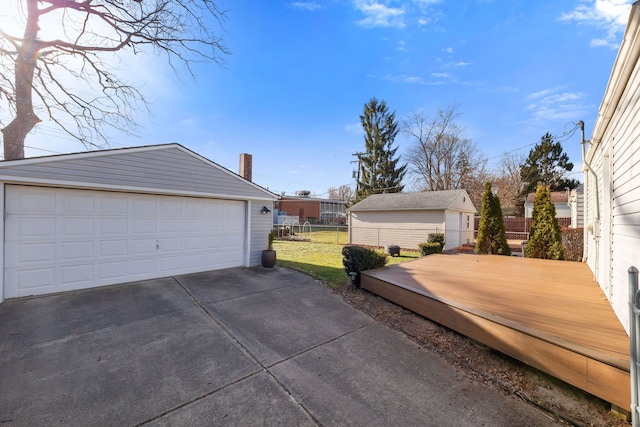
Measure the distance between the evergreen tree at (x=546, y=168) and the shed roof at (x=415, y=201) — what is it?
1829 cm

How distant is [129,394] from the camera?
2.47 metres

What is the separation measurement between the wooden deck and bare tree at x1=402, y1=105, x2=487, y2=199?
2041cm

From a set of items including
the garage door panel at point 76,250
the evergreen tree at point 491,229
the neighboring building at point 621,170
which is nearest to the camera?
the neighboring building at point 621,170

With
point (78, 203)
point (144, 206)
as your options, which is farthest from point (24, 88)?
point (144, 206)

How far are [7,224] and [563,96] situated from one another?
18870mm

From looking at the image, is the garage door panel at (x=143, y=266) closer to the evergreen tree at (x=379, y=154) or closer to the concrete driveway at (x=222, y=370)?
the concrete driveway at (x=222, y=370)

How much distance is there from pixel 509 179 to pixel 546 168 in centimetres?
506

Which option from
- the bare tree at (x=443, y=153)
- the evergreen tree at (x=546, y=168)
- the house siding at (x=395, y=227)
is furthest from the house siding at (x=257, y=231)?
the evergreen tree at (x=546, y=168)

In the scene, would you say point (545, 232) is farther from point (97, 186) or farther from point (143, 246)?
point (97, 186)

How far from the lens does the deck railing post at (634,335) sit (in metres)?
1.75

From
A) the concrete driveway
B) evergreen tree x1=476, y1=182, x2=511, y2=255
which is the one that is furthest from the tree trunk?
evergreen tree x1=476, y1=182, x2=511, y2=255

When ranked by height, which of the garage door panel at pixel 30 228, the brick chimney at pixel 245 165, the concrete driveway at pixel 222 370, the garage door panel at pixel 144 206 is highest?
the brick chimney at pixel 245 165

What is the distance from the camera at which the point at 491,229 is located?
1030cm

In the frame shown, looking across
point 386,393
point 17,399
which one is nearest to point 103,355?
point 17,399
